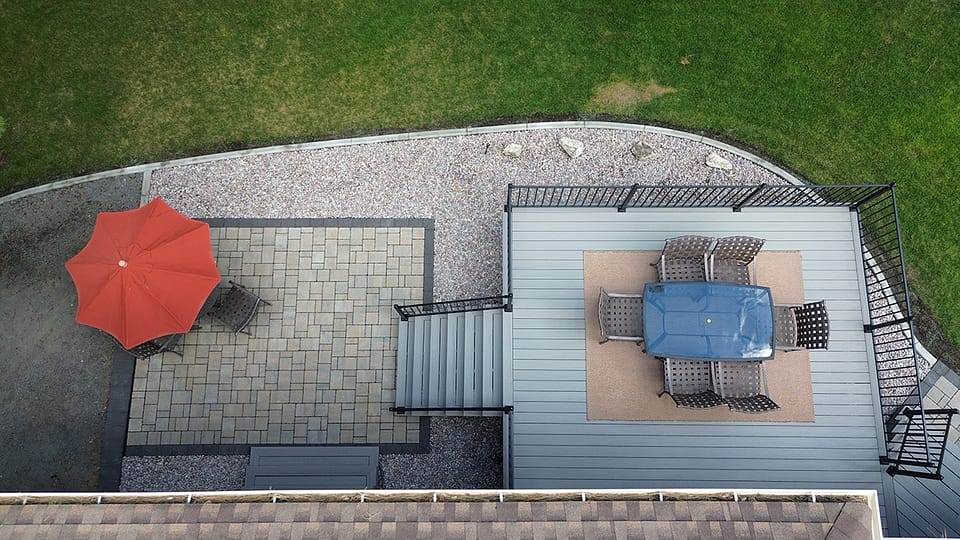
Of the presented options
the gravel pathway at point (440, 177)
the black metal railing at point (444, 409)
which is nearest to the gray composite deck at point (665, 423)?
the black metal railing at point (444, 409)

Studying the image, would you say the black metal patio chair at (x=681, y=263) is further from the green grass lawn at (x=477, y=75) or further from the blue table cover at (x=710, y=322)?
the green grass lawn at (x=477, y=75)

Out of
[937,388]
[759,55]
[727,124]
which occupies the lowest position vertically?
[937,388]

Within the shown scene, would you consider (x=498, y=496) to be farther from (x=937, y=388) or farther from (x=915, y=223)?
(x=915, y=223)

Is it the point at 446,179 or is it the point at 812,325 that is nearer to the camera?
the point at 812,325

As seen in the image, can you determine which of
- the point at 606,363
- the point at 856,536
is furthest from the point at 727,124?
the point at 856,536

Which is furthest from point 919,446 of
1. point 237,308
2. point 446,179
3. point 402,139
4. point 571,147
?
point 237,308

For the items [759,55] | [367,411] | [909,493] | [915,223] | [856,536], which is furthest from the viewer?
[759,55]

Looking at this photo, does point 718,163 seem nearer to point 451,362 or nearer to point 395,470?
point 451,362
